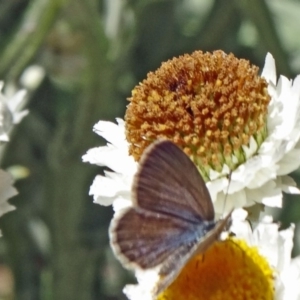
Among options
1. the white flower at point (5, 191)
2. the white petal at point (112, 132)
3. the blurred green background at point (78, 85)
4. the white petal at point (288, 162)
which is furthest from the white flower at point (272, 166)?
the blurred green background at point (78, 85)

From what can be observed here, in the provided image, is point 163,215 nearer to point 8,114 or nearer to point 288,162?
point 288,162

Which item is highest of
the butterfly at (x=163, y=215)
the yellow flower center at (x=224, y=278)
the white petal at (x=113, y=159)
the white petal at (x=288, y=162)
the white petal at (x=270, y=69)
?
the white petal at (x=270, y=69)

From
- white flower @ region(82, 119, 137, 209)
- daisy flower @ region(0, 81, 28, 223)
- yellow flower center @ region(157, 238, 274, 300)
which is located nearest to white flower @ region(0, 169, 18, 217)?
daisy flower @ region(0, 81, 28, 223)

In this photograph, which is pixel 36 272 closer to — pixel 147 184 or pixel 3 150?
pixel 3 150

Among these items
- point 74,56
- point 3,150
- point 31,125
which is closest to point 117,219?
point 3,150

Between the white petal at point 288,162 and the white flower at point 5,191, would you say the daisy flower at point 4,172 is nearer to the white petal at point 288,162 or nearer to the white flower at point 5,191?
the white flower at point 5,191

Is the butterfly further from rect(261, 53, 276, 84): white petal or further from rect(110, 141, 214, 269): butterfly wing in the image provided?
rect(261, 53, 276, 84): white petal
